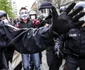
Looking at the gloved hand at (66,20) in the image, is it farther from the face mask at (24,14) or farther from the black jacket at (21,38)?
the face mask at (24,14)

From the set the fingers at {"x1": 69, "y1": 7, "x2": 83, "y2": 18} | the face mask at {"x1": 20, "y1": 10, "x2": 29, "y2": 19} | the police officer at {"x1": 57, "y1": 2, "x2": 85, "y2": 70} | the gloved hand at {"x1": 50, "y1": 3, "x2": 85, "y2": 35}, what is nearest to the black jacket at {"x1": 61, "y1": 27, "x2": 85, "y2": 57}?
the police officer at {"x1": 57, "y1": 2, "x2": 85, "y2": 70}

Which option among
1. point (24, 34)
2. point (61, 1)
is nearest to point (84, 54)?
point (24, 34)

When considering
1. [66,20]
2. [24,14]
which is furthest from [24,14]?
[66,20]

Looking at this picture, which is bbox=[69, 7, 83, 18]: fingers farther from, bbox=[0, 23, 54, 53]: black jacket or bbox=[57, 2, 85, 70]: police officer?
bbox=[57, 2, 85, 70]: police officer

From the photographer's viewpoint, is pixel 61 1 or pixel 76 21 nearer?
pixel 76 21

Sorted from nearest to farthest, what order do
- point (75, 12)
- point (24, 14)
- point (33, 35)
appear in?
point (75, 12) < point (33, 35) < point (24, 14)

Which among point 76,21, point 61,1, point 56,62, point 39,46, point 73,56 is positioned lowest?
point 61,1

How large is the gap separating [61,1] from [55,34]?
31173mm

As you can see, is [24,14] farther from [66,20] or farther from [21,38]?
[66,20]

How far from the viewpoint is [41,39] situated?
115 inches

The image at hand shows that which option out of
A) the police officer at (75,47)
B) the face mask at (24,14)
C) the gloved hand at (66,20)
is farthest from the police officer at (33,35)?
the face mask at (24,14)

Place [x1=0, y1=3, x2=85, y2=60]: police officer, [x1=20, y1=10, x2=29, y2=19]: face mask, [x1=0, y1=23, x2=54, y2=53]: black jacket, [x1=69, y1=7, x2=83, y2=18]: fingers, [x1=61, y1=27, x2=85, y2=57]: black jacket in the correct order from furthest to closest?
[x1=20, y1=10, x2=29, y2=19]: face mask, [x1=61, y1=27, x2=85, y2=57]: black jacket, [x1=0, y1=23, x2=54, y2=53]: black jacket, [x1=0, y1=3, x2=85, y2=60]: police officer, [x1=69, y1=7, x2=83, y2=18]: fingers

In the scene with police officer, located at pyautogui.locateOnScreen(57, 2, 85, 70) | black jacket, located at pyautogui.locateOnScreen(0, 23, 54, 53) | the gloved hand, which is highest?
the gloved hand

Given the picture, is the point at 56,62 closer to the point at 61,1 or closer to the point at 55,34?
the point at 55,34
